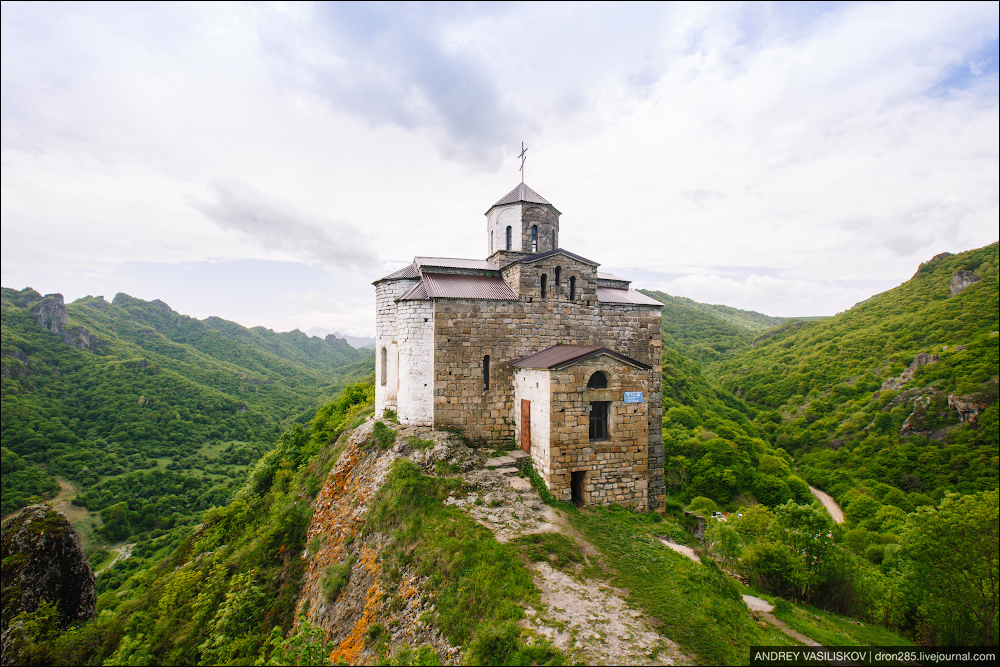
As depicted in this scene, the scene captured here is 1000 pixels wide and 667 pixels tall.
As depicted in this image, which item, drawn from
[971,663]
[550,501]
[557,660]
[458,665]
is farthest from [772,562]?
[458,665]

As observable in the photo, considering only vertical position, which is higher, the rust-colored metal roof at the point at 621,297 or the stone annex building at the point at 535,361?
the rust-colored metal roof at the point at 621,297

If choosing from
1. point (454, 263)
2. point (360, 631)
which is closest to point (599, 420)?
point (360, 631)

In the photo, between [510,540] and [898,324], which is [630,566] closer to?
[510,540]

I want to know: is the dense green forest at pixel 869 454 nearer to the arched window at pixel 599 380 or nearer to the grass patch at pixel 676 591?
the grass patch at pixel 676 591

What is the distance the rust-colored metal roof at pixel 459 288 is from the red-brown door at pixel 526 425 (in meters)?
4.29

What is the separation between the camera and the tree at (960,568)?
11.3 m

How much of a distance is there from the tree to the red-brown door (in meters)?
12.7

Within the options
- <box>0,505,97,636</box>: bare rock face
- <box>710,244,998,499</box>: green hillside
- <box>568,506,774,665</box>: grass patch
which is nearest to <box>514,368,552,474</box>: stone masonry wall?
<box>568,506,774,665</box>: grass patch

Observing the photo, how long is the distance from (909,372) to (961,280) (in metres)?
28.6

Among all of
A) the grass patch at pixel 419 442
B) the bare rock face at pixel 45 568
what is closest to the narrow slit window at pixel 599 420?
the grass patch at pixel 419 442

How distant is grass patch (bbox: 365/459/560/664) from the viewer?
8.29 meters

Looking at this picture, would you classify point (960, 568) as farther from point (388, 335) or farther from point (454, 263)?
point (388, 335)

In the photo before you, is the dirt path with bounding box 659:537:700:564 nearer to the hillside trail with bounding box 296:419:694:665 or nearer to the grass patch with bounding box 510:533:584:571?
the hillside trail with bounding box 296:419:694:665

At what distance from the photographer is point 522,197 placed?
63.7 ft
